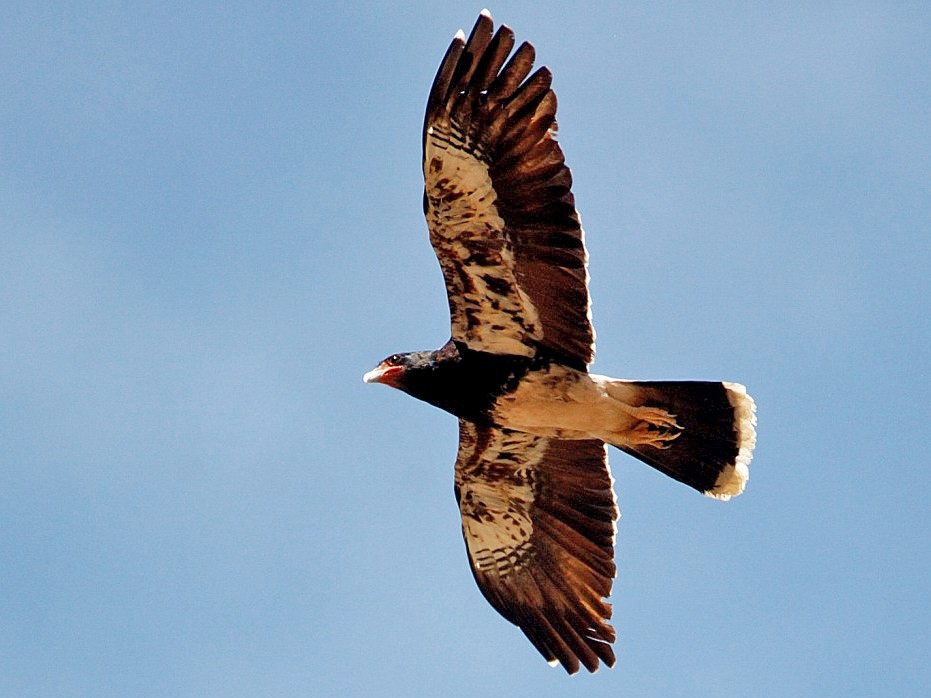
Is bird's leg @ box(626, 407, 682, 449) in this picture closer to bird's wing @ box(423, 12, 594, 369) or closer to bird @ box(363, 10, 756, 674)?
bird @ box(363, 10, 756, 674)

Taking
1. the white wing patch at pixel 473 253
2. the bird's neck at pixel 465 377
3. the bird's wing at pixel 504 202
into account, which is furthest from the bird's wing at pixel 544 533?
the bird's wing at pixel 504 202

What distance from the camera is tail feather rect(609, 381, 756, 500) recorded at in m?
9.91

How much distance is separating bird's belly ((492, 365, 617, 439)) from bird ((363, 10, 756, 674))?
1 cm

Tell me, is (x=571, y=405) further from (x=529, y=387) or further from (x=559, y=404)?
(x=529, y=387)

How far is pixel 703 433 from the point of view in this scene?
10062 millimetres

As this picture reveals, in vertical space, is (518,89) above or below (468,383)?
above

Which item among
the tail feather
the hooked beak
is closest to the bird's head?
the hooked beak

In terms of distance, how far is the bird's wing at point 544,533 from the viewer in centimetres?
1052

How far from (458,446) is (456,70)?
307 cm

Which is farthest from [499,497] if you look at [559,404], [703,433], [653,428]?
[703,433]

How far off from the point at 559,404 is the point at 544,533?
1344 mm

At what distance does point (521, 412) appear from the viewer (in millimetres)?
10109

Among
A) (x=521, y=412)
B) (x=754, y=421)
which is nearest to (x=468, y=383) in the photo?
(x=521, y=412)

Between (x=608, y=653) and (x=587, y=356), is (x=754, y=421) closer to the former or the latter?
(x=587, y=356)
